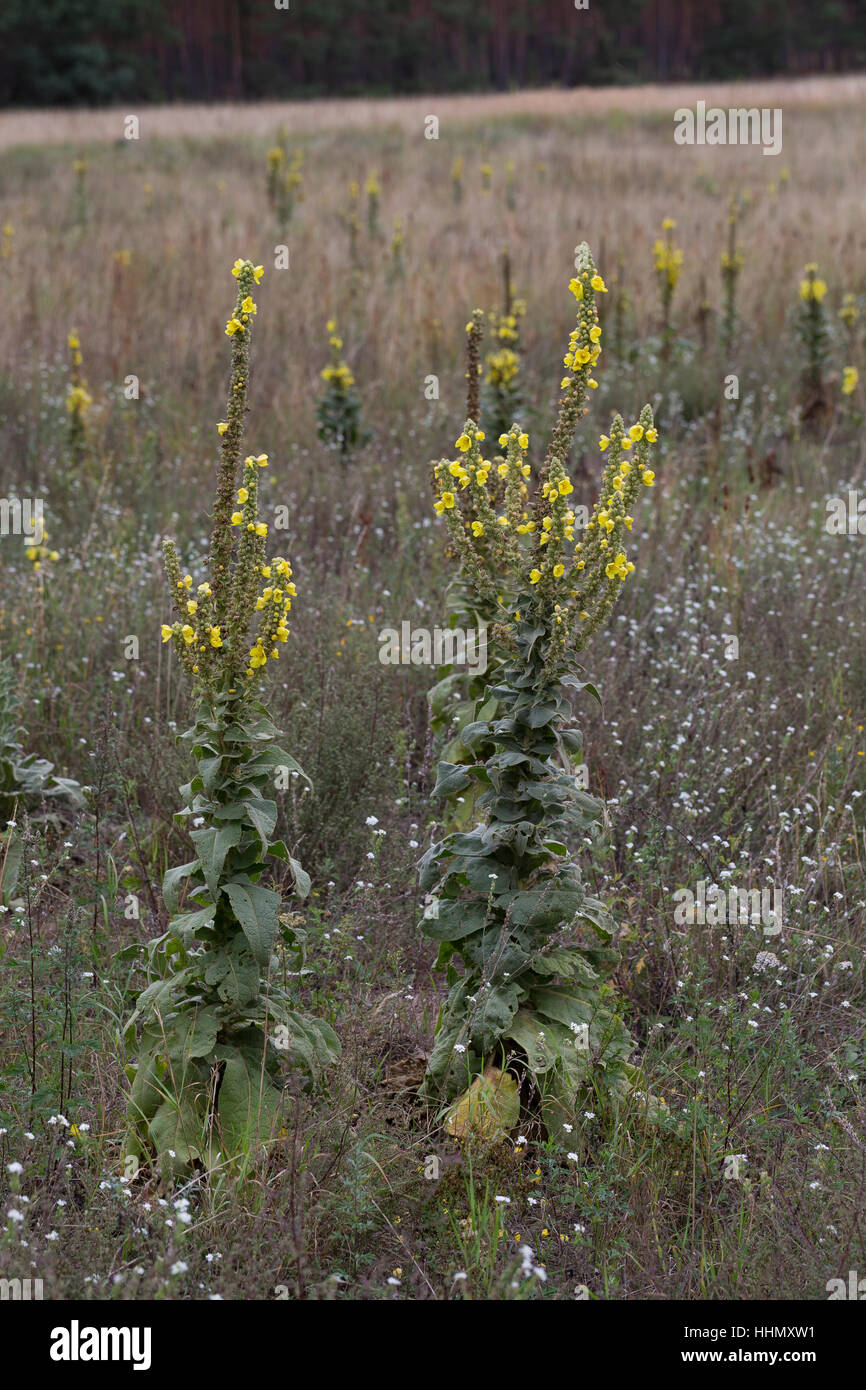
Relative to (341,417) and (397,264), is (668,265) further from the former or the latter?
(341,417)

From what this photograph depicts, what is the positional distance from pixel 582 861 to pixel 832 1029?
37.0 inches

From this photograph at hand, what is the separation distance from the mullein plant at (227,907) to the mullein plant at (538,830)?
0.41m

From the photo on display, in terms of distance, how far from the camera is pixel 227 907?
2785 mm

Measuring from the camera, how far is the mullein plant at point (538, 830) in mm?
2885

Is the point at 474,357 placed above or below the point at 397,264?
below

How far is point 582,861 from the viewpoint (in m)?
4.04

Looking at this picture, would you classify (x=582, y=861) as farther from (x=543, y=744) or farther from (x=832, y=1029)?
(x=543, y=744)

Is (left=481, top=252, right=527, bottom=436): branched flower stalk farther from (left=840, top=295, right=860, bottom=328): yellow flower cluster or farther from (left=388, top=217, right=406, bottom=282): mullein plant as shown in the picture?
(left=388, top=217, right=406, bottom=282): mullein plant

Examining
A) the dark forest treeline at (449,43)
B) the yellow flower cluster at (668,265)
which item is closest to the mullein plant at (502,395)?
the yellow flower cluster at (668,265)

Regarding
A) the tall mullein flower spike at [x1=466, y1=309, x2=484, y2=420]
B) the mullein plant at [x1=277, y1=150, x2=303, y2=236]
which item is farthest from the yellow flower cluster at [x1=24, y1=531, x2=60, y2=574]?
the mullein plant at [x1=277, y1=150, x2=303, y2=236]

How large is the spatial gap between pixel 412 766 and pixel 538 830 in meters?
1.78

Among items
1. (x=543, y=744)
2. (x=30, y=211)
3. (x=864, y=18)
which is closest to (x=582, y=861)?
(x=543, y=744)

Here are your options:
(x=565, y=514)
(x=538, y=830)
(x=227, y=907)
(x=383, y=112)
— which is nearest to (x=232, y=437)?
(x=565, y=514)

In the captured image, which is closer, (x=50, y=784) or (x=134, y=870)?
(x=134, y=870)
